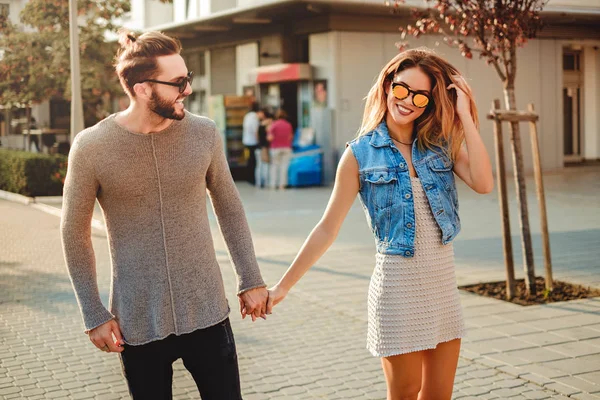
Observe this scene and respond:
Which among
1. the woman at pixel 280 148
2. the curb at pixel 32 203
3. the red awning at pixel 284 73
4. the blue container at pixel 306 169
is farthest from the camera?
the red awning at pixel 284 73

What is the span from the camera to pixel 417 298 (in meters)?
3.33

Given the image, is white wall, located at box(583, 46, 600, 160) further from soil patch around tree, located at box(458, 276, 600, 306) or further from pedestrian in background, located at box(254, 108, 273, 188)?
soil patch around tree, located at box(458, 276, 600, 306)

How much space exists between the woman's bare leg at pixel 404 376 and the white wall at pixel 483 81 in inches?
744

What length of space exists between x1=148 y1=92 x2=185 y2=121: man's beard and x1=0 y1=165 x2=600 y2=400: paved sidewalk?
8.52 ft

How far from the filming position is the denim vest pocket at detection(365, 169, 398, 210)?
11.1 ft

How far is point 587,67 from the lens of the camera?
28.3 m

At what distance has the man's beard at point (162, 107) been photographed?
3.05 metres

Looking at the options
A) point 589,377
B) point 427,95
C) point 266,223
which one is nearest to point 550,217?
point 266,223

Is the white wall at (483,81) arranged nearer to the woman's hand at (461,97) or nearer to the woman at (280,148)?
the woman at (280,148)

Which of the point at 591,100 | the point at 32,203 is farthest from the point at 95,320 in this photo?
the point at 591,100

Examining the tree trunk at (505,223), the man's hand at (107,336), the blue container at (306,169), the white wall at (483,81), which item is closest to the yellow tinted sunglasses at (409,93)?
the man's hand at (107,336)

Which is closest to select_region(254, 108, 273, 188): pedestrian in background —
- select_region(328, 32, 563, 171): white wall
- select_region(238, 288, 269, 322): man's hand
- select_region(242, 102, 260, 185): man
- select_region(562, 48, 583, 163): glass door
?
select_region(242, 102, 260, 185): man

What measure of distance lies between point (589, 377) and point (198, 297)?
3090 millimetres

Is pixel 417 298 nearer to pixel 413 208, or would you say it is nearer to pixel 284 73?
pixel 413 208
